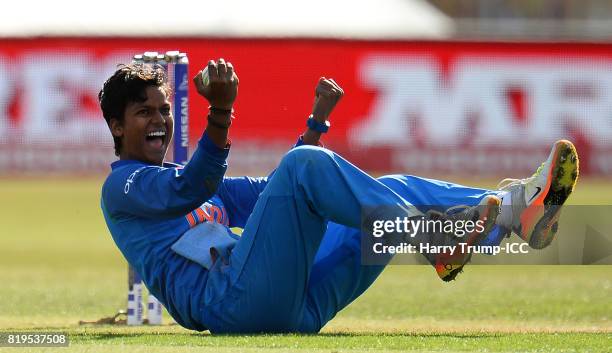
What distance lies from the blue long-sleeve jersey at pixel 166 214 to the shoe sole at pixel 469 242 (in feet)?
3.28

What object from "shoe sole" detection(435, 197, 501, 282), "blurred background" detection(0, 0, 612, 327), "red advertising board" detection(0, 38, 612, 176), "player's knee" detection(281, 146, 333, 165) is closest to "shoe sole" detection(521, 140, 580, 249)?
"shoe sole" detection(435, 197, 501, 282)

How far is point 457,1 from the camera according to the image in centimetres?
3111

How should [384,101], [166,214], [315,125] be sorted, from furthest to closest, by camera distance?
[384,101] < [315,125] < [166,214]

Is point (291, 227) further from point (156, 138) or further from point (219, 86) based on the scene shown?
point (156, 138)

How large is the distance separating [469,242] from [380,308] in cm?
313

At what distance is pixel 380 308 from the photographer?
8.85 m

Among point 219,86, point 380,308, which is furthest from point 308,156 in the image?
point 380,308

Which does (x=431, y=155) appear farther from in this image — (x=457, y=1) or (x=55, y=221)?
(x=457, y=1)

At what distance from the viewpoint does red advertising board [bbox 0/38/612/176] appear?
615 inches

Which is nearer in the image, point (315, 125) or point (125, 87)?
point (125, 87)

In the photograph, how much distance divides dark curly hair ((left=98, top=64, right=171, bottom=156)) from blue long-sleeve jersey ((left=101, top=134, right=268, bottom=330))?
273 millimetres

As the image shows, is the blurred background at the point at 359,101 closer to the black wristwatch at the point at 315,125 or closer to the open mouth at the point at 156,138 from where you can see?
the black wristwatch at the point at 315,125

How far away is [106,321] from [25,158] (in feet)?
27.8

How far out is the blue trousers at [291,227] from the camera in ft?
18.8
